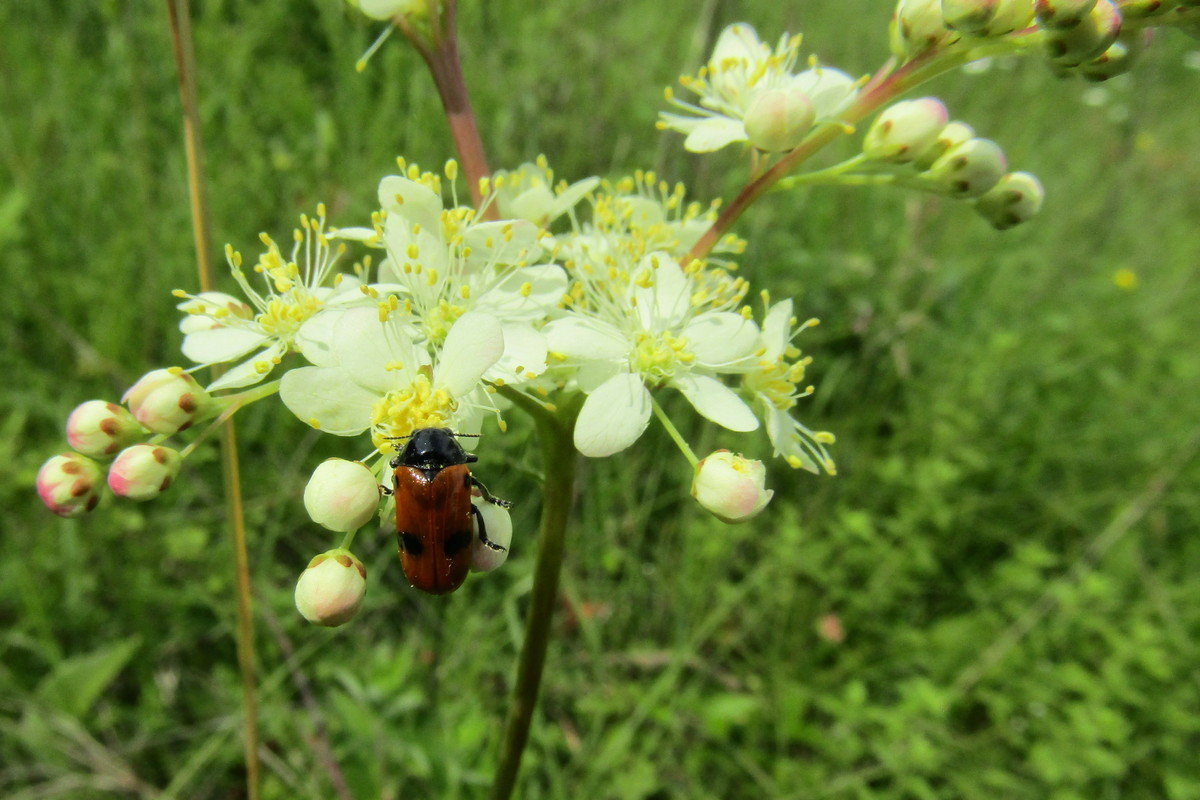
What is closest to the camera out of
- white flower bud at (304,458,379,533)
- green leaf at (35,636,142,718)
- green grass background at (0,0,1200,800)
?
white flower bud at (304,458,379,533)

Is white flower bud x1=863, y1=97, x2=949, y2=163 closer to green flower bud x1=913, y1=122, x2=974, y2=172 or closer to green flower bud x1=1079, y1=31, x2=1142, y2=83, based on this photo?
green flower bud x1=913, y1=122, x2=974, y2=172

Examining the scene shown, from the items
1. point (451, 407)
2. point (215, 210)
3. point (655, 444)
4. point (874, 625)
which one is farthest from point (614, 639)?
point (215, 210)

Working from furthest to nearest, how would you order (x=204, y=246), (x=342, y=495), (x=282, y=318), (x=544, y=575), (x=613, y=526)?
(x=613, y=526) → (x=204, y=246) → (x=282, y=318) → (x=544, y=575) → (x=342, y=495)

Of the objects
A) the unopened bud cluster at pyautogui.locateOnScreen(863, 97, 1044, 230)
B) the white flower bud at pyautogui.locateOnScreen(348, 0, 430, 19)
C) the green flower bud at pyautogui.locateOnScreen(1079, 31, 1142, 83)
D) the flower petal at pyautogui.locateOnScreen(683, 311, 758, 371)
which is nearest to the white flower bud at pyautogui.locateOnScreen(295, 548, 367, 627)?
the flower petal at pyautogui.locateOnScreen(683, 311, 758, 371)

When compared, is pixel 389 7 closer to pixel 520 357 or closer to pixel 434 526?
pixel 520 357

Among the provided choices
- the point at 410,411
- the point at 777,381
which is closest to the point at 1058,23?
the point at 777,381

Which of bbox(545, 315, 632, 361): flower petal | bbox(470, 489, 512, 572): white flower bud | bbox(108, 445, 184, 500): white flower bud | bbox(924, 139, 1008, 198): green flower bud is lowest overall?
bbox(470, 489, 512, 572): white flower bud
